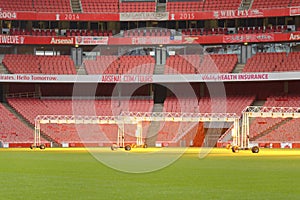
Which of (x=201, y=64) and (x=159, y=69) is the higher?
(x=201, y=64)

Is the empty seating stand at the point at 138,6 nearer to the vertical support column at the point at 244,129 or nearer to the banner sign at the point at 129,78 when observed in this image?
the banner sign at the point at 129,78

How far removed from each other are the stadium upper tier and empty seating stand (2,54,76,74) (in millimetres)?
5465

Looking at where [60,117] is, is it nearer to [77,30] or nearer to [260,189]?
[77,30]

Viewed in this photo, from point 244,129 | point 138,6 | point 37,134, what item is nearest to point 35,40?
point 138,6

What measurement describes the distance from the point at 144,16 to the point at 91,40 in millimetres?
6746

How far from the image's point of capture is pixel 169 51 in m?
84.9

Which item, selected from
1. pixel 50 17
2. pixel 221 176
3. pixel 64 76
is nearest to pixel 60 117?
pixel 64 76

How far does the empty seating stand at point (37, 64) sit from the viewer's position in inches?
3100

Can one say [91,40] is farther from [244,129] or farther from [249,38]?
[244,129]

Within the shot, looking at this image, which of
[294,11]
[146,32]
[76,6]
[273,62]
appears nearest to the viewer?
[294,11]

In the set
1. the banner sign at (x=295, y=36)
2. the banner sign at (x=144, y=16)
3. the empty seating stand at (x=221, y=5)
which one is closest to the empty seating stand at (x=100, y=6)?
the banner sign at (x=144, y=16)

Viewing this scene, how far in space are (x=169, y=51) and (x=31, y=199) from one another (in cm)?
7046

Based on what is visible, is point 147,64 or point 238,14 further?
point 147,64

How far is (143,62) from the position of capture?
269ft
